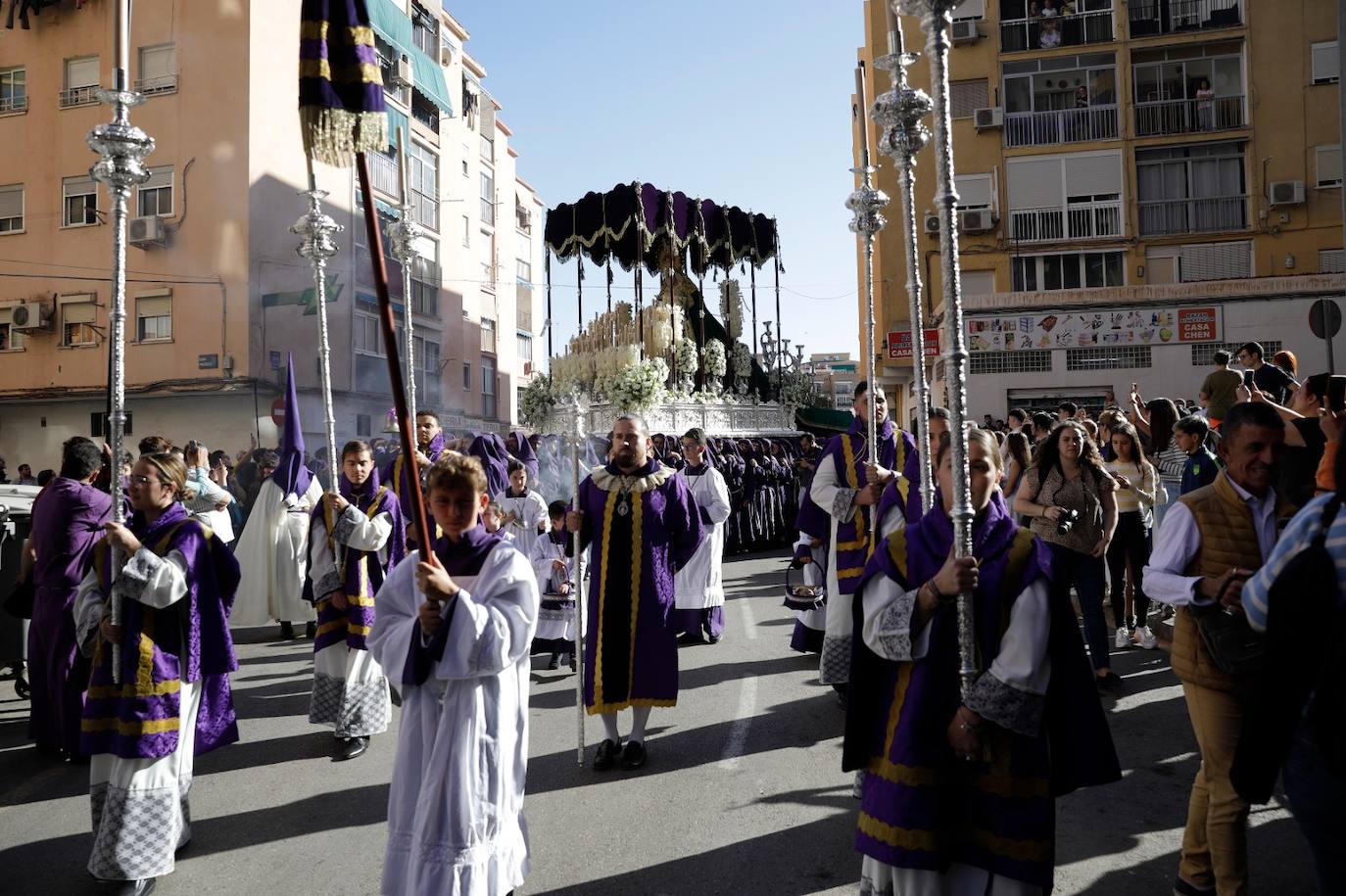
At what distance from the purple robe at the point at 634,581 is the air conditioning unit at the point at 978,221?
78.9 feet

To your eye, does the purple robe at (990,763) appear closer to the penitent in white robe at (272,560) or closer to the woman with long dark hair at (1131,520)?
the woman with long dark hair at (1131,520)

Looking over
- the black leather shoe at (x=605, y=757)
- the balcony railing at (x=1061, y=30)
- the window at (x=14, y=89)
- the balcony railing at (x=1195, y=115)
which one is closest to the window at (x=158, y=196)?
the window at (x=14, y=89)

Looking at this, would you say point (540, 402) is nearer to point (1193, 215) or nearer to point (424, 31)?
point (424, 31)

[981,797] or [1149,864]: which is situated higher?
[981,797]

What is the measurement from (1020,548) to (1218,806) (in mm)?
1420

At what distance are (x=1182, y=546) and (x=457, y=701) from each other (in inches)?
111

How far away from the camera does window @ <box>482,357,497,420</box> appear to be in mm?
37844

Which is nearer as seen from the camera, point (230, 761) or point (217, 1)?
point (230, 761)

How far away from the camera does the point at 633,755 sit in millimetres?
5918

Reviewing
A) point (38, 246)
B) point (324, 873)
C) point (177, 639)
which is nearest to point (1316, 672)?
point (324, 873)

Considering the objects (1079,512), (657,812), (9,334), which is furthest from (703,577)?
(9,334)

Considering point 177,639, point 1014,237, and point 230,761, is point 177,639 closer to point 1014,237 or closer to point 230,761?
point 230,761

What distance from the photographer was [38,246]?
84.1 ft

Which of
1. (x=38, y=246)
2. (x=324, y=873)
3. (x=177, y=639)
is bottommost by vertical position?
(x=324, y=873)
